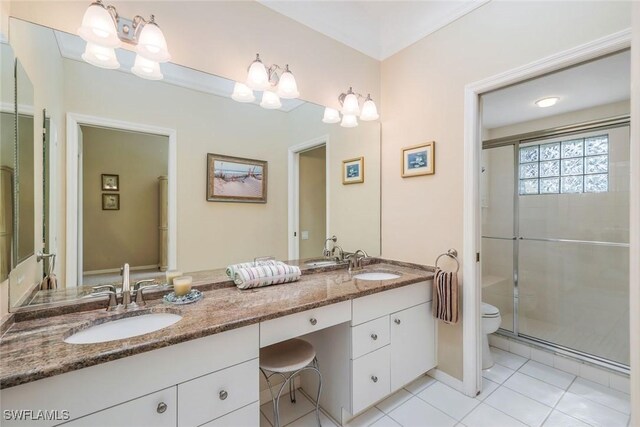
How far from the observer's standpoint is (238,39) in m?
1.73

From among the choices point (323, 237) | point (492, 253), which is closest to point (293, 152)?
point (323, 237)

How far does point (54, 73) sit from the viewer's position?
4.18 feet

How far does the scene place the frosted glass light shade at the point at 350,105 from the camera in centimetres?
219

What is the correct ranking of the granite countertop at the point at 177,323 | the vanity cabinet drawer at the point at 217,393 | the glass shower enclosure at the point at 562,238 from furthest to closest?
the glass shower enclosure at the point at 562,238 < the vanity cabinet drawer at the point at 217,393 < the granite countertop at the point at 177,323

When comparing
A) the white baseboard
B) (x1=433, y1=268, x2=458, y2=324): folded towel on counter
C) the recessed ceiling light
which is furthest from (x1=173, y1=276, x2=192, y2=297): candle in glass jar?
the recessed ceiling light

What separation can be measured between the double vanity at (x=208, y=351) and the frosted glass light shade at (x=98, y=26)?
1217 millimetres

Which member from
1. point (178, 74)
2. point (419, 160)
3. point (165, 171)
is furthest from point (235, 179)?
point (419, 160)

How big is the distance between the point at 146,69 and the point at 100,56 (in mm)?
189

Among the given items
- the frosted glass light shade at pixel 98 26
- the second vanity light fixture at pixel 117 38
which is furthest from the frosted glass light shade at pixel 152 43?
the frosted glass light shade at pixel 98 26

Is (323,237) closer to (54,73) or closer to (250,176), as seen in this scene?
(250,176)

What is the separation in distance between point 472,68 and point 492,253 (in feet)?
7.65

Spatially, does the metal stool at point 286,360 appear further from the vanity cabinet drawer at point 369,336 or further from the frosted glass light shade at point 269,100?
the frosted glass light shade at point 269,100

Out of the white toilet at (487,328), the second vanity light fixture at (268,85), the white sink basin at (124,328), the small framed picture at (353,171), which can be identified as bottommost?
the white toilet at (487,328)

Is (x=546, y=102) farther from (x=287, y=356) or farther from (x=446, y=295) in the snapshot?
(x=287, y=356)
